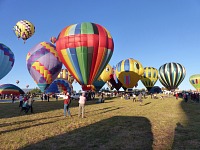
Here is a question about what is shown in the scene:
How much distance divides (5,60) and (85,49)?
74.4 feet

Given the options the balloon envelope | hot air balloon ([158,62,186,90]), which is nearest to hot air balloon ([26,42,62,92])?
the balloon envelope

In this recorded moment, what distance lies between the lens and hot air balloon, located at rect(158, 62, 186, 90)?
7044 centimetres

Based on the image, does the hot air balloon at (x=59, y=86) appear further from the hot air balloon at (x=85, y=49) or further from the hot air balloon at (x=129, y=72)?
the hot air balloon at (x=85, y=49)

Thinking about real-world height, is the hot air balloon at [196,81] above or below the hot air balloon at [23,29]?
below

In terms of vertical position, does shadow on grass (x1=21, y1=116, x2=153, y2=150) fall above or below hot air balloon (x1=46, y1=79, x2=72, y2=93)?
below

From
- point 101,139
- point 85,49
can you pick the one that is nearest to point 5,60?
point 85,49

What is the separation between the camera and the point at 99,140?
10344 millimetres

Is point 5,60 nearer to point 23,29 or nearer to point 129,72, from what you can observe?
point 23,29

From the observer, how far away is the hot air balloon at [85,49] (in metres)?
34.9

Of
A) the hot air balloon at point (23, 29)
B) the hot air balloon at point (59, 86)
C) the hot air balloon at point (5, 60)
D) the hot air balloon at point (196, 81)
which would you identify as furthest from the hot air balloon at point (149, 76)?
the hot air balloon at point (5, 60)

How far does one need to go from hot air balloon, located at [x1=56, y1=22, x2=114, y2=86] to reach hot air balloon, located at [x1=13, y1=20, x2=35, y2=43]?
55.1 feet

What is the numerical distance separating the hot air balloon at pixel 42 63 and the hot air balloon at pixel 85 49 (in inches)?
536

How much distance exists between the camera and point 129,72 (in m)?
60.6

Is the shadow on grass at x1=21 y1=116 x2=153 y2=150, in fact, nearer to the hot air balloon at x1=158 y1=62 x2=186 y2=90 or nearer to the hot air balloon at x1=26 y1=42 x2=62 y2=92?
the hot air balloon at x1=26 y1=42 x2=62 y2=92
